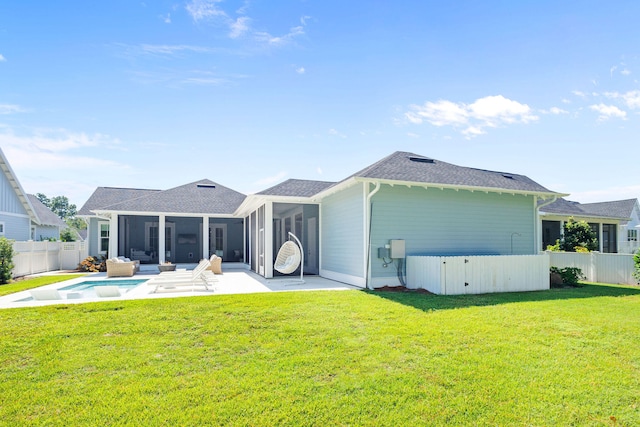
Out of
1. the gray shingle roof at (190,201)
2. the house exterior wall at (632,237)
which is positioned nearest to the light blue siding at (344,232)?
the gray shingle roof at (190,201)

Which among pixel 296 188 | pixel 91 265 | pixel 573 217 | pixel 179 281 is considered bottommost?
pixel 91 265

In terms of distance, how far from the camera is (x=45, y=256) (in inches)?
632

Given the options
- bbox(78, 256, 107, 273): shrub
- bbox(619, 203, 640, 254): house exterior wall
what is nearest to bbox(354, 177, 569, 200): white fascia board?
bbox(78, 256, 107, 273): shrub

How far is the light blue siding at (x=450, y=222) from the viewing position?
10.2m

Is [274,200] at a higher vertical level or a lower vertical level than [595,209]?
lower

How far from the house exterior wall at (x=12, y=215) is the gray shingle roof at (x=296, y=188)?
46.9ft

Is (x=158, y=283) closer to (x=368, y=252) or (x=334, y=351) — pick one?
(x=368, y=252)

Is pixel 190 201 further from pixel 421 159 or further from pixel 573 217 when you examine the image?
pixel 573 217

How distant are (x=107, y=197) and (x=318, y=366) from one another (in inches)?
869

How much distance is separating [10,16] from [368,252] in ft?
35.2

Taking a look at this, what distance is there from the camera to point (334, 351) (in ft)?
15.3

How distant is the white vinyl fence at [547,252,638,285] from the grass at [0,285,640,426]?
22.4ft

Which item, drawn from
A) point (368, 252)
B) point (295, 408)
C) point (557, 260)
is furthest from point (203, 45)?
point (557, 260)

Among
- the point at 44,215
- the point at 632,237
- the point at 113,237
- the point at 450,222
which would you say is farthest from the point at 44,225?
the point at 632,237
